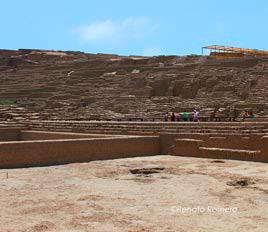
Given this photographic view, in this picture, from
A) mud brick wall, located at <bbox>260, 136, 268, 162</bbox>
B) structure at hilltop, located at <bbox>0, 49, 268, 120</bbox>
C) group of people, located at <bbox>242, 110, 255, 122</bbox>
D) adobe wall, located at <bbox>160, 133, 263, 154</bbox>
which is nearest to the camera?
mud brick wall, located at <bbox>260, 136, 268, 162</bbox>

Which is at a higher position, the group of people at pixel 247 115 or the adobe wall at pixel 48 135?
the group of people at pixel 247 115

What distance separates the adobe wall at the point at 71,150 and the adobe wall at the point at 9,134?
26.2 ft

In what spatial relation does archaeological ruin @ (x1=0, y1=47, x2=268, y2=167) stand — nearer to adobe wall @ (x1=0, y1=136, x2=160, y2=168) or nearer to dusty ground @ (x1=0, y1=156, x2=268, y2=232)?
adobe wall @ (x1=0, y1=136, x2=160, y2=168)

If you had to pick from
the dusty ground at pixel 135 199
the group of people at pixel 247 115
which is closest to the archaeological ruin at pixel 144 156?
the dusty ground at pixel 135 199

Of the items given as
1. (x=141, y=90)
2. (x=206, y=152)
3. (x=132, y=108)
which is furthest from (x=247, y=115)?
(x=141, y=90)

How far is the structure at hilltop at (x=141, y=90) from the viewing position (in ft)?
79.7

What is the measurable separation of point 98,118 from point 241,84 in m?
7.56

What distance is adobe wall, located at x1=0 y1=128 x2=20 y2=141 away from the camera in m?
20.8

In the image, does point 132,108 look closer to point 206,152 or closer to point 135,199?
point 206,152

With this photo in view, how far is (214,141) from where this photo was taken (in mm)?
14555

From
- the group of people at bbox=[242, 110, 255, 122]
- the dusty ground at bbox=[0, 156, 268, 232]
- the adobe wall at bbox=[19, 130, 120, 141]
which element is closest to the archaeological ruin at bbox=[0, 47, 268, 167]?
the adobe wall at bbox=[19, 130, 120, 141]

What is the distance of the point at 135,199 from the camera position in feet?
26.5

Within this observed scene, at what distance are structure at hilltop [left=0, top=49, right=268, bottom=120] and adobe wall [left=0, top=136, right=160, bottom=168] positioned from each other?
8.14 meters

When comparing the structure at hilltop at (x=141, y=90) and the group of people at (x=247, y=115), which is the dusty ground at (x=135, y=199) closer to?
the group of people at (x=247, y=115)
